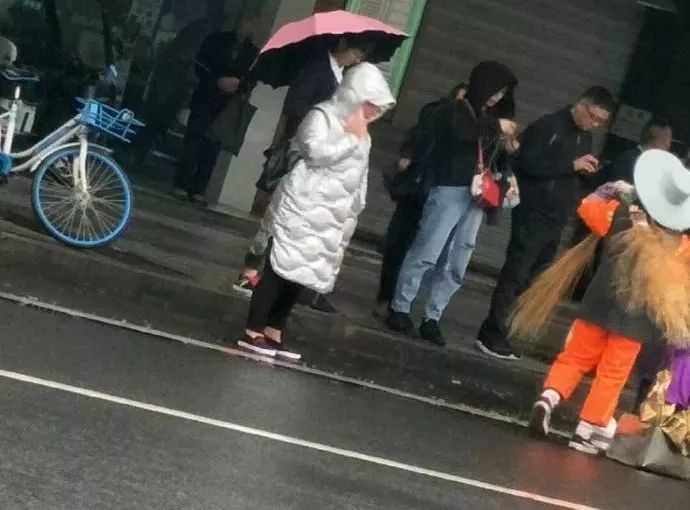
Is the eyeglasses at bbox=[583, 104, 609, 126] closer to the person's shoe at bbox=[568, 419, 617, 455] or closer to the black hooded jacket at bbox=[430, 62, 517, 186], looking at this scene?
the black hooded jacket at bbox=[430, 62, 517, 186]

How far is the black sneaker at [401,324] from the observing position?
998 cm

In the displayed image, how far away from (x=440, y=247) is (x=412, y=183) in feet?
1.62

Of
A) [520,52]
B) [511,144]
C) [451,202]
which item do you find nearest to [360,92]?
[451,202]

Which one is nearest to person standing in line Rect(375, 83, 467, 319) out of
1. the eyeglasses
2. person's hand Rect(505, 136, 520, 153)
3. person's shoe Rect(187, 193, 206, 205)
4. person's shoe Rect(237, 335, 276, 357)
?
person's hand Rect(505, 136, 520, 153)

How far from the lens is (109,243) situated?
32.6 ft

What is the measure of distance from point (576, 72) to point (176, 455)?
343 inches

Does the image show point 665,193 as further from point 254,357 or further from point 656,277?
point 254,357

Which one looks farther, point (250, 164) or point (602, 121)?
point (250, 164)

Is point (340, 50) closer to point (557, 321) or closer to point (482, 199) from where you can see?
point (482, 199)

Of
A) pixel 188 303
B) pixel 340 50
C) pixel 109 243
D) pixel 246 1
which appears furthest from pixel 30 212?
pixel 246 1

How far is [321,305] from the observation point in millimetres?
10016

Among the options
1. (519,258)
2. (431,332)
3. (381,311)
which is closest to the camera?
(431,332)

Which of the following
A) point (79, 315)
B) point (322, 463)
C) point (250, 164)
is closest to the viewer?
point (322, 463)

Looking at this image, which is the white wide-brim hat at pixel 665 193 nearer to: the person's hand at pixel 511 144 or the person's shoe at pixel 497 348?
the person's hand at pixel 511 144
